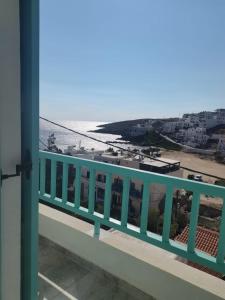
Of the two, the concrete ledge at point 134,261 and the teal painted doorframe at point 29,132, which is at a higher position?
the teal painted doorframe at point 29,132

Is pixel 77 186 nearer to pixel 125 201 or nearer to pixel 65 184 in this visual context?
pixel 65 184

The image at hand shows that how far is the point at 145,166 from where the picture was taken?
252 cm

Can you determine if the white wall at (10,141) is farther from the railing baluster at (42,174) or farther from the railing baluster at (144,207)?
the railing baluster at (42,174)

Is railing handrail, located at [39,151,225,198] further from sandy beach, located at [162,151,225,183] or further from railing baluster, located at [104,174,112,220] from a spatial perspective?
sandy beach, located at [162,151,225,183]

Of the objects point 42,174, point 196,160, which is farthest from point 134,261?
point 196,160

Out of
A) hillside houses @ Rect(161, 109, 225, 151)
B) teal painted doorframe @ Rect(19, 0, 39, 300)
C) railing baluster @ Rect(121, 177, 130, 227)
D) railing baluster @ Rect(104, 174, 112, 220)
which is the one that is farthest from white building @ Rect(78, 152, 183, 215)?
teal painted doorframe @ Rect(19, 0, 39, 300)

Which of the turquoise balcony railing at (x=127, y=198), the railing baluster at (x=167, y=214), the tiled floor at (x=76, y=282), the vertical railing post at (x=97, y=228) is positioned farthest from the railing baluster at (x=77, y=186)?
the railing baluster at (x=167, y=214)

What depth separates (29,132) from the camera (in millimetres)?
975

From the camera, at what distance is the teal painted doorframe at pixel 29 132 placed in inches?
35.7

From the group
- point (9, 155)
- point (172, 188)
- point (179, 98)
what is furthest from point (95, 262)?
point (179, 98)

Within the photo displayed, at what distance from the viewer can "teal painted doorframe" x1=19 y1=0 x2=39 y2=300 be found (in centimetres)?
91

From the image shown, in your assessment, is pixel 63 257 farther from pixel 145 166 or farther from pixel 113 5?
pixel 113 5

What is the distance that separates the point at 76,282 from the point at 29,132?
4.71 feet

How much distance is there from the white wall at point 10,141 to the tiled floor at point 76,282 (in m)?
0.85
